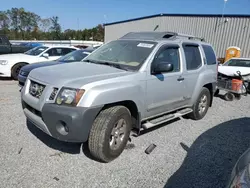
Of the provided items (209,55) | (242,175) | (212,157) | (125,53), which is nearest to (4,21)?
(209,55)

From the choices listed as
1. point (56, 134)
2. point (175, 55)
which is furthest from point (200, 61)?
point (56, 134)

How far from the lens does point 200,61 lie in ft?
16.8

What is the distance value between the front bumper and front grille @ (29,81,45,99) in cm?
36

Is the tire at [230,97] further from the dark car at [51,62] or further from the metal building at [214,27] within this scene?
the metal building at [214,27]

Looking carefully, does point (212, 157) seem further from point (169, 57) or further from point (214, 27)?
point (214, 27)

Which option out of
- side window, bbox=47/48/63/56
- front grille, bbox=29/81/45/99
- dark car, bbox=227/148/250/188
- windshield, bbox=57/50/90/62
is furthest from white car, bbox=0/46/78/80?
dark car, bbox=227/148/250/188

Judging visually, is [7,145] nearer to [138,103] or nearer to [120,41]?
[138,103]

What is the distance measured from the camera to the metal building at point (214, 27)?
16906 mm

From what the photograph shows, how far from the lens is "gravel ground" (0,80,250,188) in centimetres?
285

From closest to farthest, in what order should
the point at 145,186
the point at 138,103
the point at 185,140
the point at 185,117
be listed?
the point at 145,186
the point at 138,103
the point at 185,140
the point at 185,117

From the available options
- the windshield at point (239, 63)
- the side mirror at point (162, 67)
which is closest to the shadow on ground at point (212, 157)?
the side mirror at point (162, 67)

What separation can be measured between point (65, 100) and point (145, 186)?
1531mm

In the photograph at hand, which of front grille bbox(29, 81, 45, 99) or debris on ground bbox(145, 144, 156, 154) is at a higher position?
front grille bbox(29, 81, 45, 99)

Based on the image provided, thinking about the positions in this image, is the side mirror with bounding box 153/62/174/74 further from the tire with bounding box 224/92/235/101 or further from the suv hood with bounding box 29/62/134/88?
the tire with bounding box 224/92/235/101
